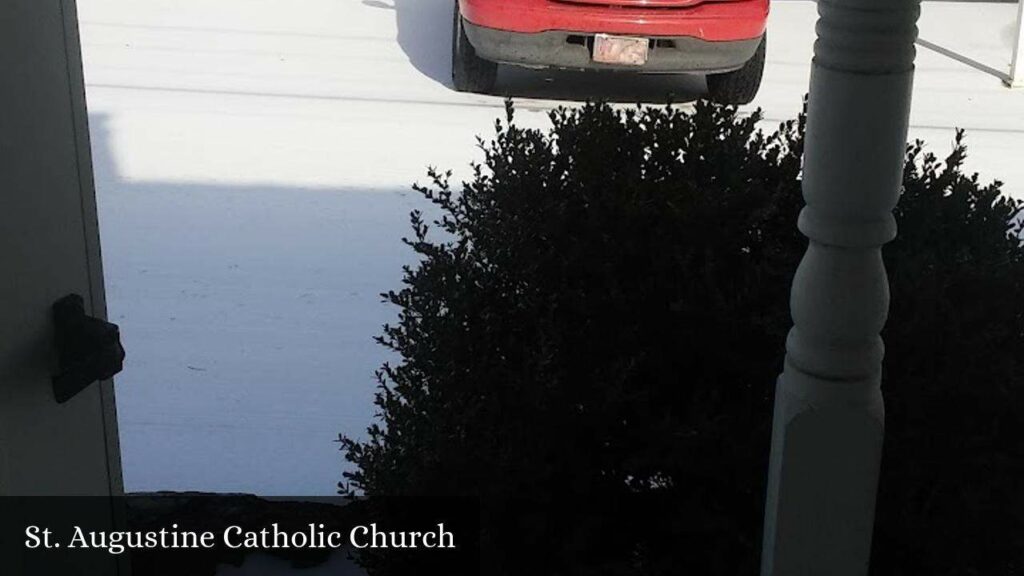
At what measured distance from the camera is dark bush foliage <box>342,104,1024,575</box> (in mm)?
2793

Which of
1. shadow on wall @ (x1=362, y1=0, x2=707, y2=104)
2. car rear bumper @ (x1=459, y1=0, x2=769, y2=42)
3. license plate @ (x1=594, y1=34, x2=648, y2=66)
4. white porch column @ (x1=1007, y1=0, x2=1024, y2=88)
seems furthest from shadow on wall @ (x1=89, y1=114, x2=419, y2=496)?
white porch column @ (x1=1007, y1=0, x2=1024, y2=88)

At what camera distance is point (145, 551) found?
142 inches

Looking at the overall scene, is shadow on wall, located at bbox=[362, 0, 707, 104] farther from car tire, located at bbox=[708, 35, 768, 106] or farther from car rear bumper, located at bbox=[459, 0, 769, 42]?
car rear bumper, located at bbox=[459, 0, 769, 42]

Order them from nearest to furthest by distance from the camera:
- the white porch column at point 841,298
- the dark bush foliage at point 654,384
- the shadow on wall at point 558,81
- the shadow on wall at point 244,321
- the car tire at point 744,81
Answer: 1. the white porch column at point 841,298
2. the dark bush foliage at point 654,384
3. the shadow on wall at point 244,321
4. the car tire at point 744,81
5. the shadow on wall at point 558,81

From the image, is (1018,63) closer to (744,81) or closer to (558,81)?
(744,81)

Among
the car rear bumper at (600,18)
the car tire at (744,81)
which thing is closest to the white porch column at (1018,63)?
the car tire at (744,81)

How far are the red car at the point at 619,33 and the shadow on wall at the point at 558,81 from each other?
0.30 m

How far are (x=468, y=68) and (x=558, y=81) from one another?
2.51 ft

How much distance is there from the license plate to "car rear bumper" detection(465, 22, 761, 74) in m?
0.08

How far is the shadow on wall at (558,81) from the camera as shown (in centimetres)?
844

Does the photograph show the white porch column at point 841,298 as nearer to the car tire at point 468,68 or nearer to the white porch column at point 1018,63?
the car tire at point 468,68

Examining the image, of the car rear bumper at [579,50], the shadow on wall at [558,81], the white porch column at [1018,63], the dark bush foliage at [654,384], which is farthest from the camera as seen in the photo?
the white porch column at [1018,63]

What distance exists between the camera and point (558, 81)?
878cm

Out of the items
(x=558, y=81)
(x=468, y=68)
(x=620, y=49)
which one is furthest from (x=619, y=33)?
(x=558, y=81)
